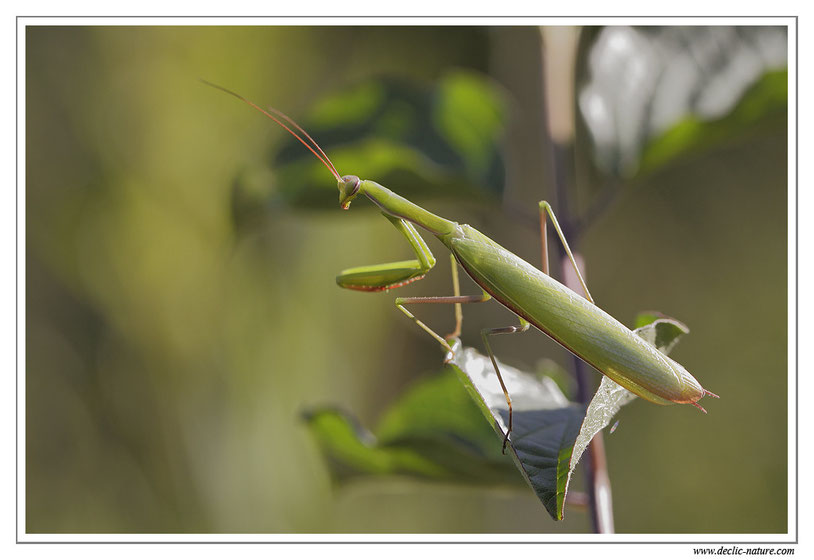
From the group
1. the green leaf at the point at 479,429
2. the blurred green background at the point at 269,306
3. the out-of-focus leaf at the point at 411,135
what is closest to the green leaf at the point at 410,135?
the out-of-focus leaf at the point at 411,135

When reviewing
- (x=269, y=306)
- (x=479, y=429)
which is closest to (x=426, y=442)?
(x=479, y=429)

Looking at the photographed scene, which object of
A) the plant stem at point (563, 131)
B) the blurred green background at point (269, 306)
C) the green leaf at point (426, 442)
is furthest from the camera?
the blurred green background at point (269, 306)

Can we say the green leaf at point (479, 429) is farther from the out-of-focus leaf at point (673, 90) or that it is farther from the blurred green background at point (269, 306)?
the blurred green background at point (269, 306)

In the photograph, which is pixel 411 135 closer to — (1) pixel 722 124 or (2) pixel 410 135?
(2) pixel 410 135

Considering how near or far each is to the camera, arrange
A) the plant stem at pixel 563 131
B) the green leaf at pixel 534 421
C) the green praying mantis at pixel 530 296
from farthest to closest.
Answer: the plant stem at pixel 563 131 → the green praying mantis at pixel 530 296 → the green leaf at pixel 534 421

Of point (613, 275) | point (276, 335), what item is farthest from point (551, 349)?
point (276, 335)

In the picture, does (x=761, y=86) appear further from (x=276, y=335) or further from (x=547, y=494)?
(x=276, y=335)

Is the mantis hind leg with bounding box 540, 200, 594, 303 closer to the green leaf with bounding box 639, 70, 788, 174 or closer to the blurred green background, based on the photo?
the green leaf with bounding box 639, 70, 788, 174
